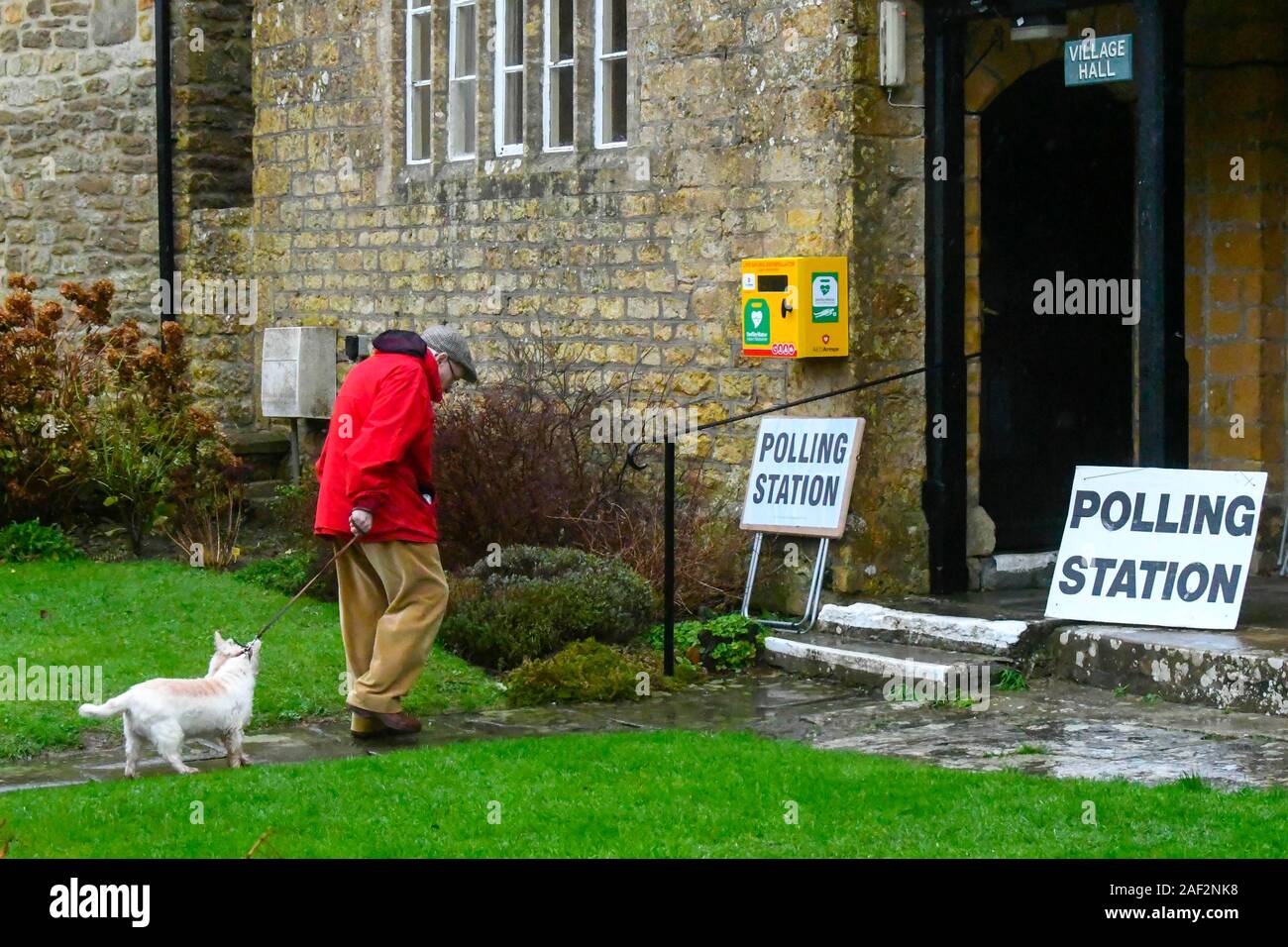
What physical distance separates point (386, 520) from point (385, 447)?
1.12 ft

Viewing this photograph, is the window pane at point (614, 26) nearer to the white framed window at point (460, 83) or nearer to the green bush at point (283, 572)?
the white framed window at point (460, 83)

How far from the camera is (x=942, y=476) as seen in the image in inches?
443

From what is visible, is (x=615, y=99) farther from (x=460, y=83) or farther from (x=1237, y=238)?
(x=1237, y=238)

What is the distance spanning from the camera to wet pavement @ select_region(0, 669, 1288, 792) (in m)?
7.88

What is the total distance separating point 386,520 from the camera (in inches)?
342

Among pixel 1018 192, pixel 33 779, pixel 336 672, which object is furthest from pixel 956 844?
pixel 1018 192

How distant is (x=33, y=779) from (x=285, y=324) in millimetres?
8313

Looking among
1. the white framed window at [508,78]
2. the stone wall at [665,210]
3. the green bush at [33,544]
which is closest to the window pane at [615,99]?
the stone wall at [665,210]

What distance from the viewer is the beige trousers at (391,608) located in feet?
28.8

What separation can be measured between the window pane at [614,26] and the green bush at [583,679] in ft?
14.6

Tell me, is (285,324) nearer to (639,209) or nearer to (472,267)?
(472,267)

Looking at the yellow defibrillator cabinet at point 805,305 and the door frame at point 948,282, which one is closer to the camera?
the door frame at point 948,282

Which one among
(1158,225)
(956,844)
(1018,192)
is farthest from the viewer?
(1018,192)

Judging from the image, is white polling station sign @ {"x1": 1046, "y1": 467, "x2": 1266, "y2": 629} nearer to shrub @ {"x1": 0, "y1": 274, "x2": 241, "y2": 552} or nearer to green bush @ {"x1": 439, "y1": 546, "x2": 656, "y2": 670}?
green bush @ {"x1": 439, "y1": 546, "x2": 656, "y2": 670}
